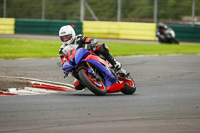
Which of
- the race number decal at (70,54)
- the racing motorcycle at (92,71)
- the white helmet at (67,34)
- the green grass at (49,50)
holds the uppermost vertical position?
the white helmet at (67,34)

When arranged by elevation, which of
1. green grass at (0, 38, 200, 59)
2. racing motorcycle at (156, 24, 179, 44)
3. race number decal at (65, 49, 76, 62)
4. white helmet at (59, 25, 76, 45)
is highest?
white helmet at (59, 25, 76, 45)

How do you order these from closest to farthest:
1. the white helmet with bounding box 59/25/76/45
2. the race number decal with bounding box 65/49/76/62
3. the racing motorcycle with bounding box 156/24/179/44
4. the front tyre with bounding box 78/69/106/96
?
the front tyre with bounding box 78/69/106/96
the race number decal with bounding box 65/49/76/62
the white helmet with bounding box 59/25/76/45
the racing motorcycle with bounding box 156/24/179/44

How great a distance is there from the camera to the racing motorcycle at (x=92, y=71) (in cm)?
820

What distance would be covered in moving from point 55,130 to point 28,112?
3.91 feet

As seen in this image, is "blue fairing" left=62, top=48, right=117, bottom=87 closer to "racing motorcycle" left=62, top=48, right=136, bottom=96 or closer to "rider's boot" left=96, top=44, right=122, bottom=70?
"racing motorcycle" left=62, top=48, right=136, bottom=96

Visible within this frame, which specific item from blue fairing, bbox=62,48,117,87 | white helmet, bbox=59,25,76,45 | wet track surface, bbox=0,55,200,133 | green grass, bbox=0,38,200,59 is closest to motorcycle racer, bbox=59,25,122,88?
white helmet, bbox=59,25,76,45

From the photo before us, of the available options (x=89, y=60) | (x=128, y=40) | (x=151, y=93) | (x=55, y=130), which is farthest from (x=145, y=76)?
(x=128, y=40)

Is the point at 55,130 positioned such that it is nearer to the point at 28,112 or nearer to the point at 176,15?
the point at 28,112

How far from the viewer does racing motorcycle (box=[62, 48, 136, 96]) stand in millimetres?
8203

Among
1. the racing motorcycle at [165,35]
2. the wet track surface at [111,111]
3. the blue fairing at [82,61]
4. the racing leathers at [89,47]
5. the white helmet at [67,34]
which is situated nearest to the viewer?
the wet track surface at [111,111]

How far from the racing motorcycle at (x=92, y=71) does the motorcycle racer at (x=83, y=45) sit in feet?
0.43

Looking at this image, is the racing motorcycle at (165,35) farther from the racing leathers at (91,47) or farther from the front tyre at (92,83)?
the front tyre at (92,83)

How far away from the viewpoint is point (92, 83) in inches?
321

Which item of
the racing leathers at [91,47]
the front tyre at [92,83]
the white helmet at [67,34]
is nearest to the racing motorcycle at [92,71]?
the front tyre at [92,83]
